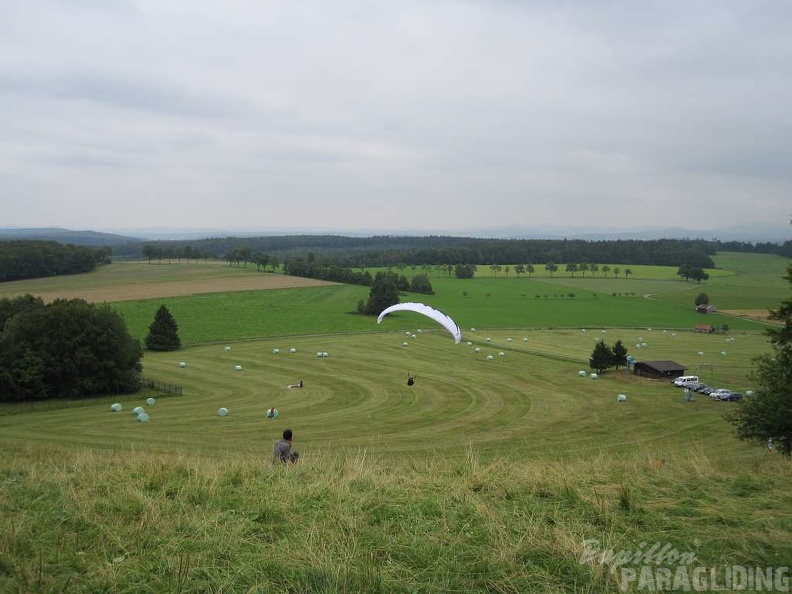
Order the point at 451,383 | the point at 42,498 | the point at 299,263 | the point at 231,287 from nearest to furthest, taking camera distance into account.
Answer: the point at 42,498, the point at 451,383, the point at 231,287, the point at 299,263

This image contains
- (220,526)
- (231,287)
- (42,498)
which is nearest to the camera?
(220,526)

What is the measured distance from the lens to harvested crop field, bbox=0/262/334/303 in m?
80.6

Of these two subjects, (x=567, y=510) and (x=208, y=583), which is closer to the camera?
(x=208, y=583)

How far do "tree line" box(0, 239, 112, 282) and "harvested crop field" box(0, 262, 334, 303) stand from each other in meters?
3.31

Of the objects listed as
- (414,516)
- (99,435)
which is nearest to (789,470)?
(414,516)

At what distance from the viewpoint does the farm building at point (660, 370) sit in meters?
46.8

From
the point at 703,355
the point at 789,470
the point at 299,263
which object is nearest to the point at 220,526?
the point at 789,470

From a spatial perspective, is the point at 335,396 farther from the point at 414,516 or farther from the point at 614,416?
the point at 414,516

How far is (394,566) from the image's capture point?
18.3ft

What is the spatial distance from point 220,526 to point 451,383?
37.3m

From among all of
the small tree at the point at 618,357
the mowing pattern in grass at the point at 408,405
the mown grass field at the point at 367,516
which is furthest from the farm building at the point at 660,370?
the mown grass field at the point at 367,516

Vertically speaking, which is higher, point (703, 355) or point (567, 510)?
point (567, 510)

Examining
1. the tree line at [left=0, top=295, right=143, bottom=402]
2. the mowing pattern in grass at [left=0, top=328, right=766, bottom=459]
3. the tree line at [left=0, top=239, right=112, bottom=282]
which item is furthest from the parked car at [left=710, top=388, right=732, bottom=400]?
the tree line at [left=0, top=239, right=112, bottom=282]

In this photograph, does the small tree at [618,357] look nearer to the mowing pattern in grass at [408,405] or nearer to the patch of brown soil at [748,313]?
the mowing pattern in grass at [408,405]
